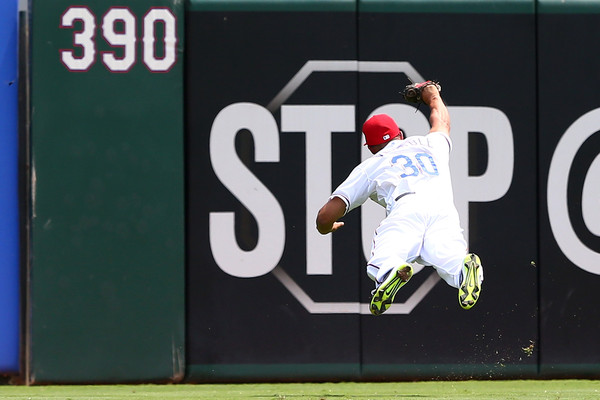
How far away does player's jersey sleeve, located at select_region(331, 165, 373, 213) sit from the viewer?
6746 millimetres

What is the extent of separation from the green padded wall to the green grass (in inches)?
10.2

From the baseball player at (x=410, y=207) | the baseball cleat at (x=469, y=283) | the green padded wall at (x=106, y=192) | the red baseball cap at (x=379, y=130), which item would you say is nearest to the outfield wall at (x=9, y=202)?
the green padded wall at (x=106, y=192)

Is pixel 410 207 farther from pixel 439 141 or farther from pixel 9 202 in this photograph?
pixel 9 202

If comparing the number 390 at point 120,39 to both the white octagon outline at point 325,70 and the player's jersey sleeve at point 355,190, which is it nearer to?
the white octagon outline at point 325,70

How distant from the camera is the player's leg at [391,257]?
6500 millimetres

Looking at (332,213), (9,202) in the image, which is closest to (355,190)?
(332,213)

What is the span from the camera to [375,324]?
345 inches

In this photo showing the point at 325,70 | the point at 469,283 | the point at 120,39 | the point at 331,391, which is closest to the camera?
the point at 469,283

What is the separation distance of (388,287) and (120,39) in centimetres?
329

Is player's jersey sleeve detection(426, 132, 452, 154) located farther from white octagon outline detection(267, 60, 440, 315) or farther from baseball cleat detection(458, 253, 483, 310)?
white octagon outline detection(267, 60, 440, 315)

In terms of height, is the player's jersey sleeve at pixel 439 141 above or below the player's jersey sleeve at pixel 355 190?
above

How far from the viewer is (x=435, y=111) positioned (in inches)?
279

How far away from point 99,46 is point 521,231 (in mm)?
3467

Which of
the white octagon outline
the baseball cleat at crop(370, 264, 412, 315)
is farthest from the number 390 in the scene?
the baseball cleat at crop(370, 264, 412, 315)
